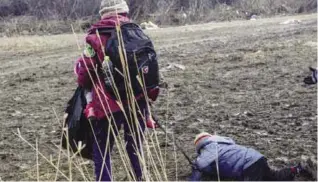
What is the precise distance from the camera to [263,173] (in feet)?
13.9

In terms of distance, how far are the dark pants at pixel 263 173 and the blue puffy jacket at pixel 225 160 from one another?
0.10ft

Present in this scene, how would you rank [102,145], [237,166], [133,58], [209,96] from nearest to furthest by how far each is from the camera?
[133,58] < [102,145] < [237,166] < [209,96]

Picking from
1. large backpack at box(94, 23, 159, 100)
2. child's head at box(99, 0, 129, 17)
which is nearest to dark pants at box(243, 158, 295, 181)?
large backpack at box(94, 23, 159, 100)

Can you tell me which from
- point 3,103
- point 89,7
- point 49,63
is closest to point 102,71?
point 3,103

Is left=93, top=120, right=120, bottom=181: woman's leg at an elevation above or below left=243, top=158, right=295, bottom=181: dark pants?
above

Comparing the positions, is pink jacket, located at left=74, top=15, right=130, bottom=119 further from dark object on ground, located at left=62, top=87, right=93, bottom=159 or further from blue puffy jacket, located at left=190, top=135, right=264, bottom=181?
blue puffy jacket, located at left=190, top=135, right=264, bottom=181

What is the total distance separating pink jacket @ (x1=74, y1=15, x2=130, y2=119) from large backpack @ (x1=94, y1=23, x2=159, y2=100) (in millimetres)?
46

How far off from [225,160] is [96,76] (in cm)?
111

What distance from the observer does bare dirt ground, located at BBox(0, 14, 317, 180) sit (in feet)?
18.0

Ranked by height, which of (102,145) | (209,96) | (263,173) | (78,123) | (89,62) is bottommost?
(209,96)

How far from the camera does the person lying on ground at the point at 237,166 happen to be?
421 centimetres

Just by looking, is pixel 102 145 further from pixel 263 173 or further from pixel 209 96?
pixel 209 96

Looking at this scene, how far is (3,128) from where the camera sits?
269 inches

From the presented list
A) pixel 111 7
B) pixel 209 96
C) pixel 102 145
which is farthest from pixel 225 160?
pixel 209 96
